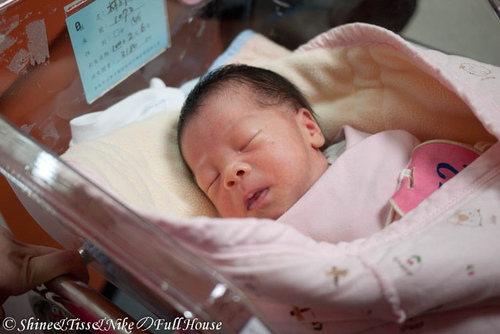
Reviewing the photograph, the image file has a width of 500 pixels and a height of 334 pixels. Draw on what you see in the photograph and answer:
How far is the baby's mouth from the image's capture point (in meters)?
0.79

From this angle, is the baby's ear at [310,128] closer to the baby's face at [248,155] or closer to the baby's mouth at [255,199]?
the baby's face at [248,155]

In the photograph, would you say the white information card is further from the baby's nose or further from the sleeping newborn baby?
the baby's nose

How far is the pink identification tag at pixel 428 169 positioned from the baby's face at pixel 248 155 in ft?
0.53

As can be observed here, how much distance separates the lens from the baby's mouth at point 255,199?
2.58 ft

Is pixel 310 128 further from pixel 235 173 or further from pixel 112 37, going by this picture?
pixel 112 37

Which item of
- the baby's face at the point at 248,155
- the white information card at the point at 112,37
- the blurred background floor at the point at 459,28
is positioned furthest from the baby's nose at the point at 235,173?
the blurred background floor at the point at 459,28

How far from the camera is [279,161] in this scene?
80 cm

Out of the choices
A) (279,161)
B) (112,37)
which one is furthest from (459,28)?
(112,37)

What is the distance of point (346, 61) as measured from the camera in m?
1.01

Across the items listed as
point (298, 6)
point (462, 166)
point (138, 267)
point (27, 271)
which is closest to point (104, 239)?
point (138, 267)

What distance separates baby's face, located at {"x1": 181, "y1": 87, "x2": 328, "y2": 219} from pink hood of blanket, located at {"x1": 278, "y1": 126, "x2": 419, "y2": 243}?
4cm

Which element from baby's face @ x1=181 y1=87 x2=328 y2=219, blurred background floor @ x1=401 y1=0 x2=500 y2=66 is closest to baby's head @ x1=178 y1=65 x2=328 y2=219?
baby's face @ x1=181 y1=87 x2=328 y2=219

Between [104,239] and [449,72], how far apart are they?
591mm

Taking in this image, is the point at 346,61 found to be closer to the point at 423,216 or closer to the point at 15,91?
the point at 423,216
